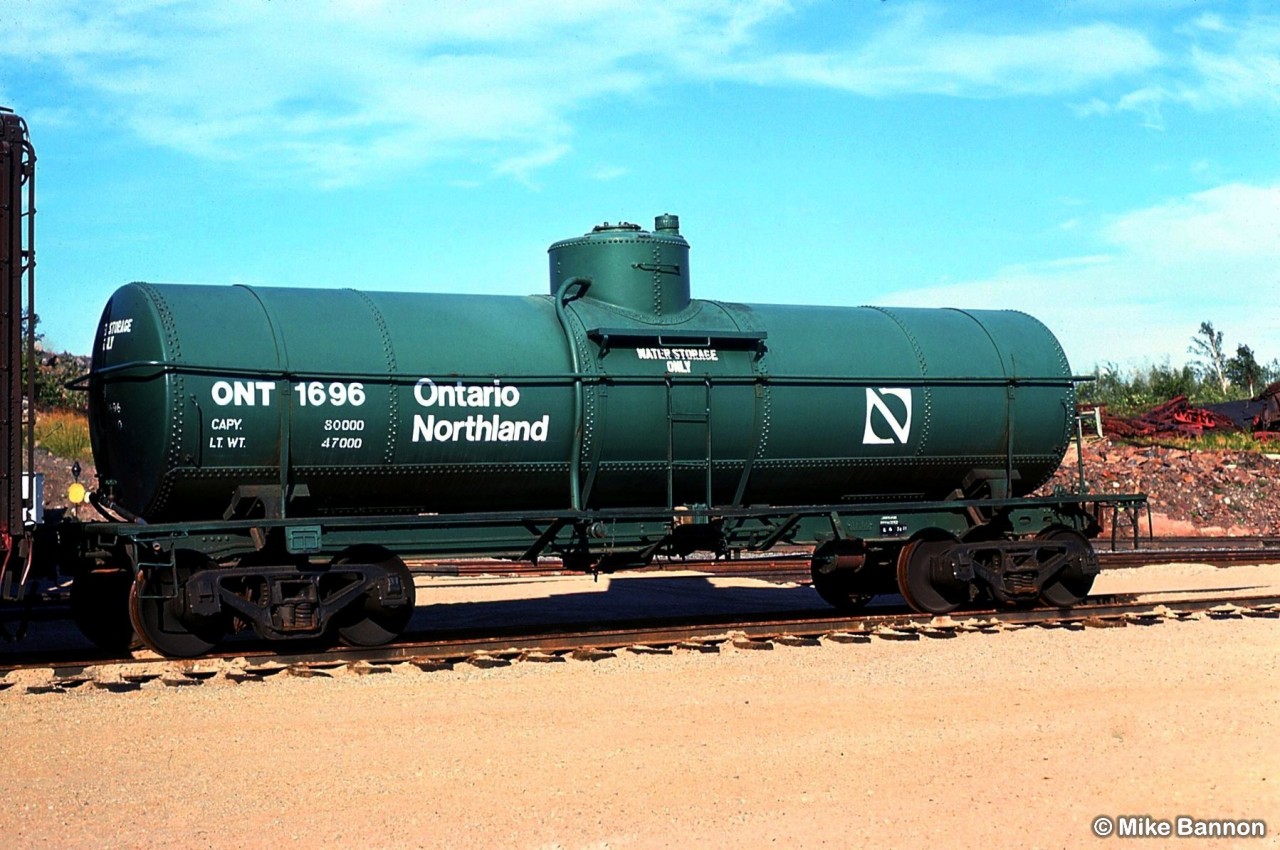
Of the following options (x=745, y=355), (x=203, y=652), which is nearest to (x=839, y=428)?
(x=745, y=355)

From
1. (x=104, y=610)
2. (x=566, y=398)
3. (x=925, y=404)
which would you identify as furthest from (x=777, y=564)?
(x=104, y=610)

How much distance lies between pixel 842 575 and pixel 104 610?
8303mm

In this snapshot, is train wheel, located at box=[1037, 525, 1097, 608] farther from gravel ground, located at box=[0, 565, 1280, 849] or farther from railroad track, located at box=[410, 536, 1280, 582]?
railroad track, located at box=[410, 536, 1280, 582]

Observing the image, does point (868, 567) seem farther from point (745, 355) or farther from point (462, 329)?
point (462, 329)

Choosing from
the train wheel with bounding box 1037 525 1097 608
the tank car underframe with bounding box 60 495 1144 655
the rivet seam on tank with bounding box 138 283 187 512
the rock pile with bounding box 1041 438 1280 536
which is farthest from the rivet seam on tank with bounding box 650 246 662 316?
the rock pile with bounding box 1041 438 1280 536

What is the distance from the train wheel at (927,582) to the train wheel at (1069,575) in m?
1.09

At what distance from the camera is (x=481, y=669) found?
1249 centimetres

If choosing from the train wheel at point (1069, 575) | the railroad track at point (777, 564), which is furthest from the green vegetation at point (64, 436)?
the train wheel at point (1069, 575)

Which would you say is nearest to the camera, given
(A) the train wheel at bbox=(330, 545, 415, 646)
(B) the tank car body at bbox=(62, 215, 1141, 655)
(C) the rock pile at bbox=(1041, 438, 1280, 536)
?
(B) the tank car body at bbox=(62, 215, 1141, 655)

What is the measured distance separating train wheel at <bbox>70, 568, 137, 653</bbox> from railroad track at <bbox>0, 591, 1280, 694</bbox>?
700 mm

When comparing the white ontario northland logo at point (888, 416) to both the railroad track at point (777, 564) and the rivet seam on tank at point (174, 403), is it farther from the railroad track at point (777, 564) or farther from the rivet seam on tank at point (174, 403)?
the rivet seam on tank at point (174, 403)

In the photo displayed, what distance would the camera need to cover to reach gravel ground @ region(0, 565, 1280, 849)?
7.20m

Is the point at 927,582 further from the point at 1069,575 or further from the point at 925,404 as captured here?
the point at 925,404

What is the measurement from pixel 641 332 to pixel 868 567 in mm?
4420
